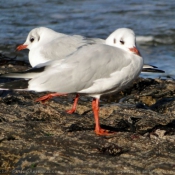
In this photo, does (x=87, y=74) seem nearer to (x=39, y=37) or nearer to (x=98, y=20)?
(x=39, y=37)

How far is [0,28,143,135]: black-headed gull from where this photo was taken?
5.49 meters

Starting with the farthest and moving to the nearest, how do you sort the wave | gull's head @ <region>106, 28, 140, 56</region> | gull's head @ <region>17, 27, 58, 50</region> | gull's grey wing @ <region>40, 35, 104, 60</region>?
1. the wave
2. gull's head @ <region>17, 27, 58, 50</region>
3. gull's grey wing @ <region>40, 35, 104, 60</region>
4. gull's head @ <region>106, 28, 140, 56</region>

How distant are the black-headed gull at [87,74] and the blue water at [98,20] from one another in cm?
492

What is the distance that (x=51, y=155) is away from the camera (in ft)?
15.1

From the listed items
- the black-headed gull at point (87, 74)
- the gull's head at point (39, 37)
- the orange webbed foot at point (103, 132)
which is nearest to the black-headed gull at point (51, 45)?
the gull's head at point (39, 37)

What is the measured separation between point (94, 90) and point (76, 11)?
37.4 ft

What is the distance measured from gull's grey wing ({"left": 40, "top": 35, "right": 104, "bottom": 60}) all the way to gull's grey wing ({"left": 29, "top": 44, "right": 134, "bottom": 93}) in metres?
1.67

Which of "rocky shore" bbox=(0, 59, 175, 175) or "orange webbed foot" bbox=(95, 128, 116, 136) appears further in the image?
"orange webbed foot" bbox=(95, 128, 116, 136)

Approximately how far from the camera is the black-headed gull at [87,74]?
5488mm

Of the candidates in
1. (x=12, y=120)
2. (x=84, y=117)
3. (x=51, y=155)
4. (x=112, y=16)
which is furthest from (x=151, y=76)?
(x=112, y=16)

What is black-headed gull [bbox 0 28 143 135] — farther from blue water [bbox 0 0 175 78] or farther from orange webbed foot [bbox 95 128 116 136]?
blue water [bbox 0 0 175 78]

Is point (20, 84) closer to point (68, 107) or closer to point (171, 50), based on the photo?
point (68, 107)

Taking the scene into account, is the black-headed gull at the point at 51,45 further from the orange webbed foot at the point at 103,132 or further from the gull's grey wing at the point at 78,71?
the orange webbed foot at the point at 103,132

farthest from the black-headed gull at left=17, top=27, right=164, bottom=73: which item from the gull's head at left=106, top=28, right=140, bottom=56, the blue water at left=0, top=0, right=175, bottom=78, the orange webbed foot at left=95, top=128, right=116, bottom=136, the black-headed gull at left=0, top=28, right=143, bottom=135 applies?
the blue water at left=0, top=0, right=175, bottom=78
